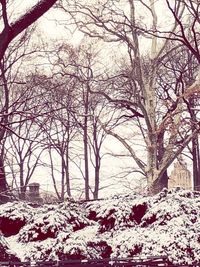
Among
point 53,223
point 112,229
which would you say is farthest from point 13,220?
point 112,229

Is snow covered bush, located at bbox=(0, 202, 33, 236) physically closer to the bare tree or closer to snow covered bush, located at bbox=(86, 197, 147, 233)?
snow covered bush, located at bbox=(86, 197, 147, 233)

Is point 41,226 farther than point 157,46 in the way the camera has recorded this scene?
No

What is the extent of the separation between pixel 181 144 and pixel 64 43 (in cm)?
782

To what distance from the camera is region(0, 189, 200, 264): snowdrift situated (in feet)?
23.9

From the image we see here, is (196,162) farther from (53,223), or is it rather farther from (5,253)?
(5,253)

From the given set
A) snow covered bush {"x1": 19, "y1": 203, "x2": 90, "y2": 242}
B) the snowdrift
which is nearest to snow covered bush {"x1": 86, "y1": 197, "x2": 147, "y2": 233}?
the snowdrift

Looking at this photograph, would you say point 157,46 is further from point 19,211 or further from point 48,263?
point 48,263

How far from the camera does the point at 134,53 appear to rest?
2394 cm

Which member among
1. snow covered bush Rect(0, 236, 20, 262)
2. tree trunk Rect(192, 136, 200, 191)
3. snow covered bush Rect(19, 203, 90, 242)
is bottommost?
snow covered bush Rect(0, 236, 20, 262)

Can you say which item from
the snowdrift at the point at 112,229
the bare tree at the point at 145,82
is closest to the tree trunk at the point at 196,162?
the bare tree at the point at 145,82

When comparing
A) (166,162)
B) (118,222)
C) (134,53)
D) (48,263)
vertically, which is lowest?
(48,263)

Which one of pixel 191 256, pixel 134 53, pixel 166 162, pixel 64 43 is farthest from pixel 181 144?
pixel 191 256

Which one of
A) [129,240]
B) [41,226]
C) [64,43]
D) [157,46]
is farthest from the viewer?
[157,46]

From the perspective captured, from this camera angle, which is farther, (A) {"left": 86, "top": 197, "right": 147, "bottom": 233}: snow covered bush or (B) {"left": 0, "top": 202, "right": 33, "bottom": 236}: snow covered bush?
(B) {"left": 0, "top": 202, "right": 33, "bottom": 236}: snow covered bush
